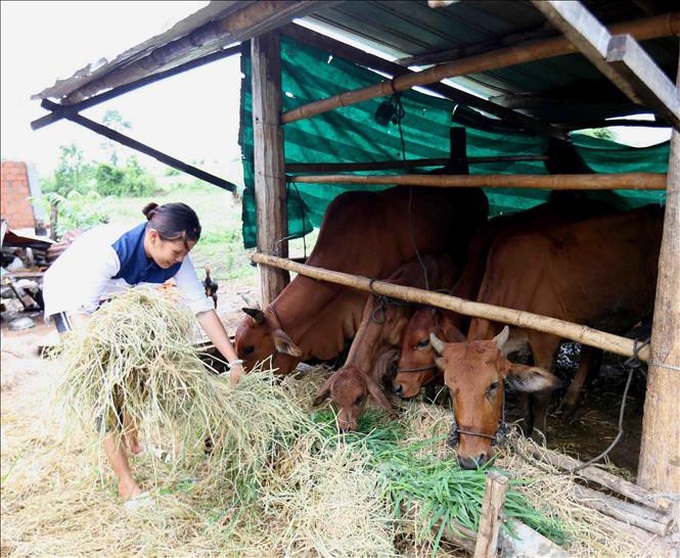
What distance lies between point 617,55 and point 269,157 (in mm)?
3265

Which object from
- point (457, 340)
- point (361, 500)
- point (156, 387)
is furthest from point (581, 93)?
point (156, 387)

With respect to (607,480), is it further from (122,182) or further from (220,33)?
(122,182)

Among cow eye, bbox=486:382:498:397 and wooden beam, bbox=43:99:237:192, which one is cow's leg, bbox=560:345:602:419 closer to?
cow eye, bbox=486:382:498:397

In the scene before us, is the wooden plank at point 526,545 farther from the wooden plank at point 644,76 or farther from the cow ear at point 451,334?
the wooden plank at point 644,76

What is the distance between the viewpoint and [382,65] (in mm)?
5105

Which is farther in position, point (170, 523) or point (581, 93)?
point (581, 93)

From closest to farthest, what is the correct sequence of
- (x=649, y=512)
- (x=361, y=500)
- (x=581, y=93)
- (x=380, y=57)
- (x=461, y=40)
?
1. (x=649, y=512)
2. (x=361, y=500)
3. (x=461, y=40)
4. (x=380, y=57)
5. (x=581, y=93)

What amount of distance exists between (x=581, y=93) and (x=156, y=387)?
16.2ft

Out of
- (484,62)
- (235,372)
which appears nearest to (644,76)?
(484,62)

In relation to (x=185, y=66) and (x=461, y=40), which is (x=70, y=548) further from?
(x=461, y=40)

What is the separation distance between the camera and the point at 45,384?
278 cm

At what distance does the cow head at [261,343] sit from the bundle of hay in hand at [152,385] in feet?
4.46

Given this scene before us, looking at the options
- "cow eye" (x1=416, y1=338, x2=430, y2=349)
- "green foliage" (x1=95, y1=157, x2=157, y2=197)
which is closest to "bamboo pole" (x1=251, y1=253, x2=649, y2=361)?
"cow eye" (x1=416, y1=338, x2=430, y2=349)

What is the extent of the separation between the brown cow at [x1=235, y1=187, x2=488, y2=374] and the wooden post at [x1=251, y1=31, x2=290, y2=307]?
34 centimetres
